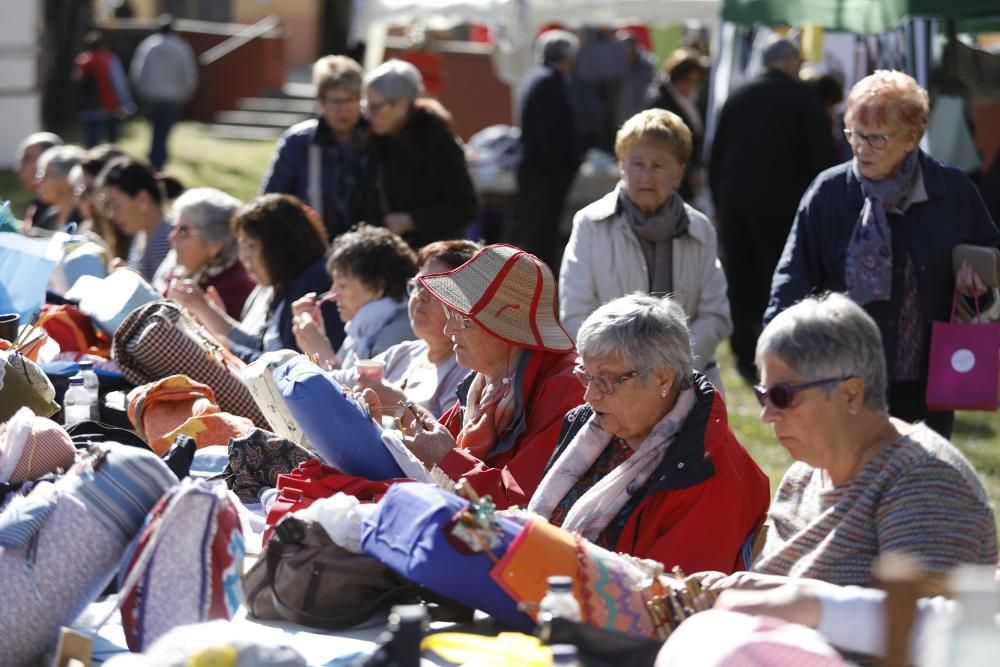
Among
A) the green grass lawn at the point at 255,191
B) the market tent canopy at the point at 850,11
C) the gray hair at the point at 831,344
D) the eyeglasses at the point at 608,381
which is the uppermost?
the market tent canopy at the point at 850,11

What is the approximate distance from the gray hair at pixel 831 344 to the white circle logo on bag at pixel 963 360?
5.49 ft

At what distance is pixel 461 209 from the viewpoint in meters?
6.10

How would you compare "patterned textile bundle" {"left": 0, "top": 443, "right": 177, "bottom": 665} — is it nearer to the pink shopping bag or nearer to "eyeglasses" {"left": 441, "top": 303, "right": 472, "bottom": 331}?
"eyeglasses" {"left": 441, "top": 303, "right": 472, "bottom": 331}

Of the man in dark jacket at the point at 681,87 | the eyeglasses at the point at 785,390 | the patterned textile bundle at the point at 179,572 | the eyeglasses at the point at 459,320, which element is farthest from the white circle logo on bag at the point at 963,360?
the man in dark jacket at the point at 681,87

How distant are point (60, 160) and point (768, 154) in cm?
387

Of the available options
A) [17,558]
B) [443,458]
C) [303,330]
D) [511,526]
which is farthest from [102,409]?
[511,526]

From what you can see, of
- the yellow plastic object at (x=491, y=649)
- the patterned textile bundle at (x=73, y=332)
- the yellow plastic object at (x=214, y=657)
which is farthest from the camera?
the patterned textile bundle at (x=73, y=332)

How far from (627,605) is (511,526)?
0.24 meters

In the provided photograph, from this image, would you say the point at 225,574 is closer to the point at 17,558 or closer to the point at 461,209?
the point at 17,558

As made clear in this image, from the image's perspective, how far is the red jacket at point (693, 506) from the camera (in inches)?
116

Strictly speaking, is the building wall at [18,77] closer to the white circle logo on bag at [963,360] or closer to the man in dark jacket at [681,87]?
the man in dark jacket at [681,87]

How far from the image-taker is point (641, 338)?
3.00 m

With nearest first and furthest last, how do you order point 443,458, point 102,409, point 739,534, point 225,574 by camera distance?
point 225,574 < point 739,534 < point 443,458 < point 102,409

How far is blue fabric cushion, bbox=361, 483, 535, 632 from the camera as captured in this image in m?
2.51
